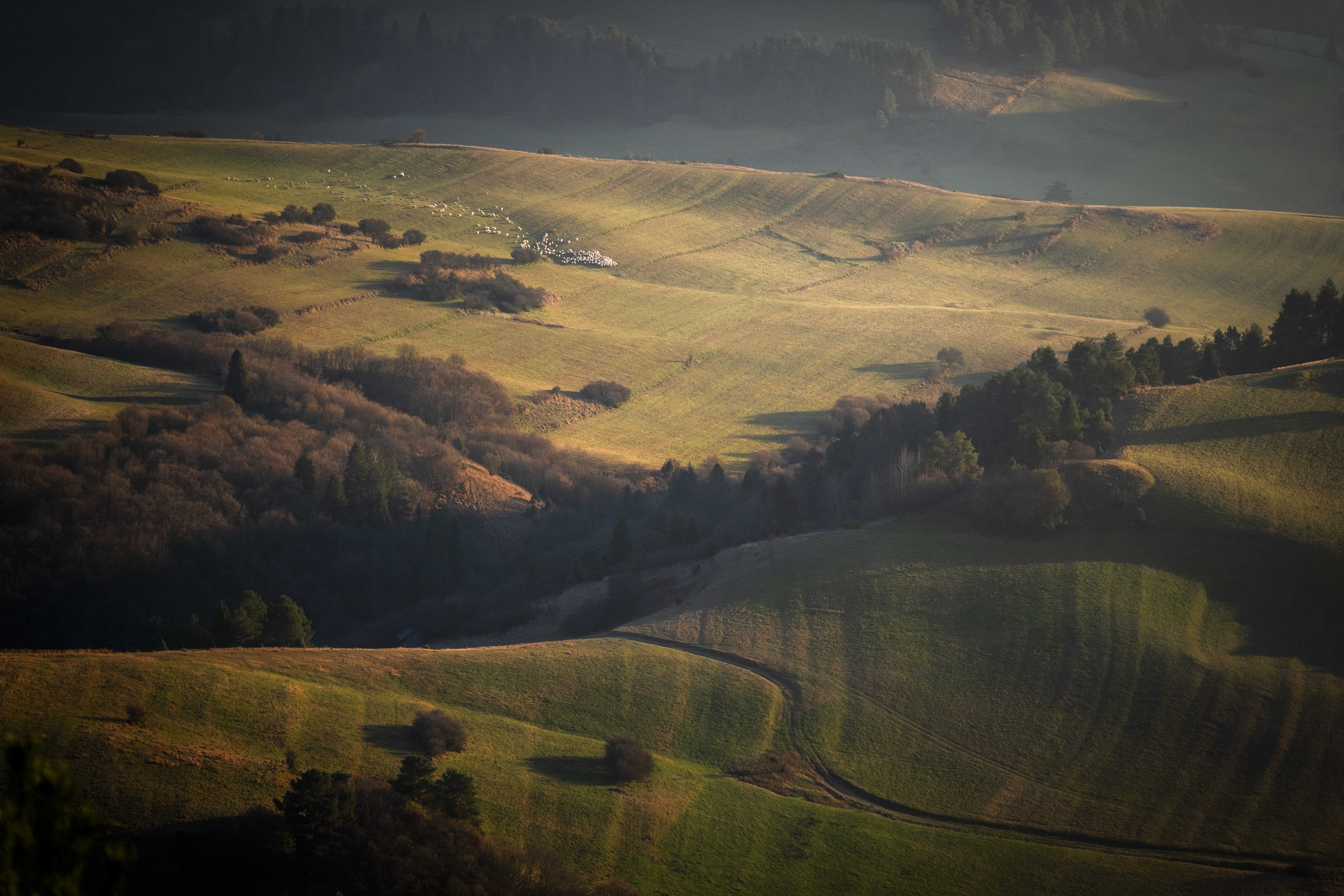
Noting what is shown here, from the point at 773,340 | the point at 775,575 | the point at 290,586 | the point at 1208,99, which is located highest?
the point at 1208,99

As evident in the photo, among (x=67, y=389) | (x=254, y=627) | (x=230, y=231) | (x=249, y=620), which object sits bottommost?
(x=254, y=627)

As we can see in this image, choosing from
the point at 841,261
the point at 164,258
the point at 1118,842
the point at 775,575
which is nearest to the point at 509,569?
the point at 775,575

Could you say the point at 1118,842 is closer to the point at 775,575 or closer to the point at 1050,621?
the point at 1050,621

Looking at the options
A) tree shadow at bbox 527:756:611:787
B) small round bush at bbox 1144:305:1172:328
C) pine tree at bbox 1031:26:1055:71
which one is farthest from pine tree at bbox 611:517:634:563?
pine tree at bbox 1031:26:1055:71

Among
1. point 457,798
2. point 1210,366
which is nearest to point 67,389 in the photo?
point 457,798

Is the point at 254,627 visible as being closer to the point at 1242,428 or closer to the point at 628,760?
the point at 628,760

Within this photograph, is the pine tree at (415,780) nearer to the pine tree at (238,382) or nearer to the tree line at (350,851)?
the tree line at (350,851)

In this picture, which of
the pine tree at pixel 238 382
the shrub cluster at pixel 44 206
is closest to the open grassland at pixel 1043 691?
the pine tree at pixel 238 382
